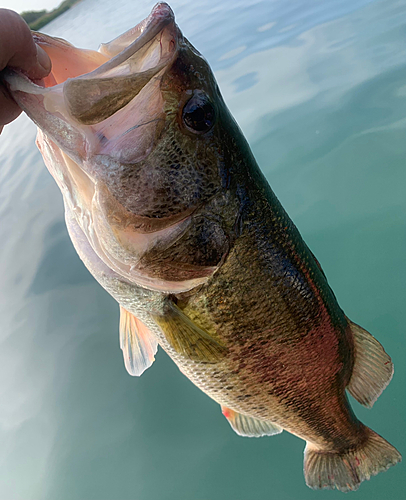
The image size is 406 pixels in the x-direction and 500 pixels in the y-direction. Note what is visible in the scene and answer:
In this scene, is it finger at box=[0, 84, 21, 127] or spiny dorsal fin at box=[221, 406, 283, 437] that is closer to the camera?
finger at box=[0, 84, 21, 127]

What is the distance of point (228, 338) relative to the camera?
145 centimetres

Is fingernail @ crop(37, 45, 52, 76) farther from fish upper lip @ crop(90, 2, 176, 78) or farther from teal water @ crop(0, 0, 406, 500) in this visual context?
teal water @ crop(0, 0, 406, 500)

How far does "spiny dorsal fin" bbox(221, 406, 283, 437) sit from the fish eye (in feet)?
5.02

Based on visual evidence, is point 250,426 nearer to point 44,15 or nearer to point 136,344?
point 136,344

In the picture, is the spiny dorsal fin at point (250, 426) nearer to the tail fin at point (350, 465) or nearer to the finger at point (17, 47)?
the tail fin at point (350, 465)

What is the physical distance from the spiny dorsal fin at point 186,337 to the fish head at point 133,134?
0.52ft

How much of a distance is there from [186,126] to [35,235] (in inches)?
179

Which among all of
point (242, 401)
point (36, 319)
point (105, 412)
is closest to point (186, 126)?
point (242, 401)

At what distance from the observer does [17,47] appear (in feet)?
3.15

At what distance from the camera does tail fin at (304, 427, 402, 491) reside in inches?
77.1

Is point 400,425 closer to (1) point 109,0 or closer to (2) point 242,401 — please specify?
(2) point 242,401

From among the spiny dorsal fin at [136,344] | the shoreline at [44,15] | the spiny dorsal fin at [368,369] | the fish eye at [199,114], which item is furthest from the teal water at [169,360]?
the shoreline at [44,15]

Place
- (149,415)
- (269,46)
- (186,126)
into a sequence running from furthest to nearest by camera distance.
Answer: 1. (269,46)
2. (149,415)
3. (186,126)

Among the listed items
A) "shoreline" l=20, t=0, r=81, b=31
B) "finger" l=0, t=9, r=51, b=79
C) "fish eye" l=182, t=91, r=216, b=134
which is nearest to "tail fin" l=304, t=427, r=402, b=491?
"fish eye" l=182, t=91, r=216, b=134
